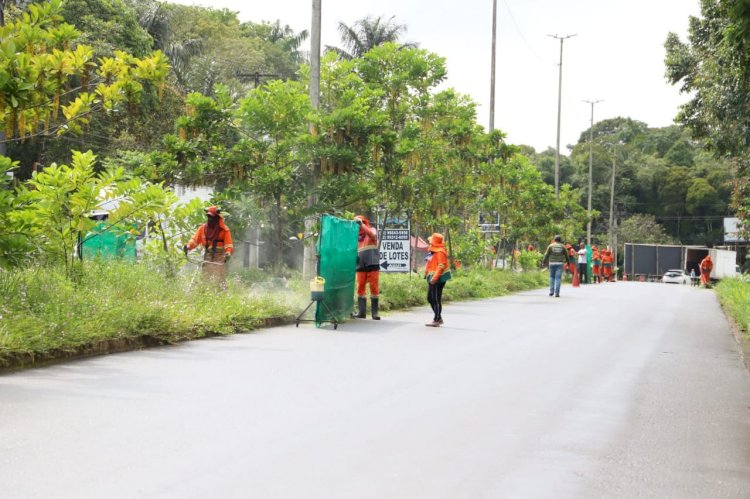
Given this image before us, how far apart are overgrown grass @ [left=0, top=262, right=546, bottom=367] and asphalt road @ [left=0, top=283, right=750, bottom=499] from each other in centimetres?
41

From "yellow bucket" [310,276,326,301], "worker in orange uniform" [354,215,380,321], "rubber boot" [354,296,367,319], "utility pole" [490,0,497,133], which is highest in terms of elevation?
"utility pole" [490,0,497,133]

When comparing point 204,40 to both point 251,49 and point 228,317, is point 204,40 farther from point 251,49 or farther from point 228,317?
point 228,317

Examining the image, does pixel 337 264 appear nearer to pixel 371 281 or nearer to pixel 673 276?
pixel 371 281

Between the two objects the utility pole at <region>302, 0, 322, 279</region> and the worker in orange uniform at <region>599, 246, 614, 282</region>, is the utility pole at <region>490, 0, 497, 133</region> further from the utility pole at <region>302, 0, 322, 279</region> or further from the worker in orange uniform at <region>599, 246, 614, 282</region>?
the worker in orange uniform at <region>599, 246, 614, 282</region>

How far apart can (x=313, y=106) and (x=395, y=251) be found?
486cm

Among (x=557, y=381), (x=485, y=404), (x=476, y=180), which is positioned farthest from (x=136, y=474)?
(x=476, y=180)

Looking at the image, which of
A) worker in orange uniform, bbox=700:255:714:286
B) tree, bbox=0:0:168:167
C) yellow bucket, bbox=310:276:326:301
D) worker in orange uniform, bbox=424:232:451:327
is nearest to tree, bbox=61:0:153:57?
worker in orange uniform, bbox=424:232:451:327

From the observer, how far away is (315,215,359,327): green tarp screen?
14727 mm

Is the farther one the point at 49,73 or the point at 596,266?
the point at 596,266

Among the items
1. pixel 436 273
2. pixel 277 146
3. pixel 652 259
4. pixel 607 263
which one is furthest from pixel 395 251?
pixel 652 259

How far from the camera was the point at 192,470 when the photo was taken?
5379mm

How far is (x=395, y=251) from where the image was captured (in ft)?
71.2

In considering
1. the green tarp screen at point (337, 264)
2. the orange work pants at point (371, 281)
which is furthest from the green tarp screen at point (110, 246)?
the orange work pants at point (371, 281)

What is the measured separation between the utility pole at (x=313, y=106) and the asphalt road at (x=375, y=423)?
659 centimetres
